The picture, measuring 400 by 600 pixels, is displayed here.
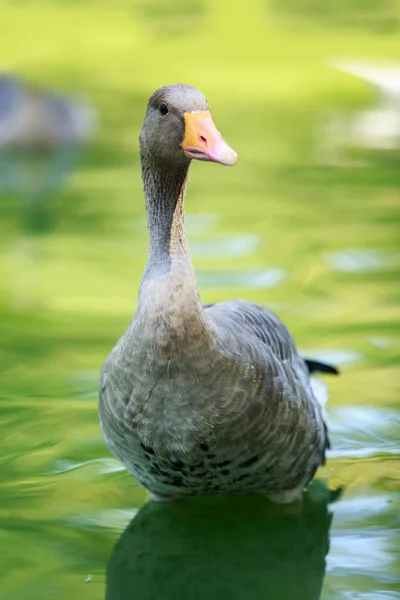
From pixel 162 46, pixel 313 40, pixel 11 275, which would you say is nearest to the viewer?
pixel 11 275

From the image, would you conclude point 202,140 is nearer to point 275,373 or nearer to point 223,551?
point 275,373

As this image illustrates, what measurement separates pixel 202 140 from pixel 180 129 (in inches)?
5.6

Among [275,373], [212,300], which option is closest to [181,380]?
[275,373]

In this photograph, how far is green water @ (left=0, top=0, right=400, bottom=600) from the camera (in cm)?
440

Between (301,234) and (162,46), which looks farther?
(162,46)

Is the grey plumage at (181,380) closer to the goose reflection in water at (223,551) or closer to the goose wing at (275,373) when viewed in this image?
the goose wing at (275,373)

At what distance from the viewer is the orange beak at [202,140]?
365cm

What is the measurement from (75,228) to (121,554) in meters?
5.57

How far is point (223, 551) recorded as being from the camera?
4.53m

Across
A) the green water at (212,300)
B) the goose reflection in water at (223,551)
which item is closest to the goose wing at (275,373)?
the goose reflection in water at (223,551)

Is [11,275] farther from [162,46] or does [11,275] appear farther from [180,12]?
[180,12]

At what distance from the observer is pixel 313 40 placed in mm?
23766

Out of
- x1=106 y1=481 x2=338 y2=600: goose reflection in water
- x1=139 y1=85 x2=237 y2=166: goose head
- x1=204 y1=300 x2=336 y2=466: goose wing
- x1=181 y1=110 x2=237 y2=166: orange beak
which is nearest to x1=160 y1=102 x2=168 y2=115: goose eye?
x1=139 y1=85 x2=237 y2=166: goose head

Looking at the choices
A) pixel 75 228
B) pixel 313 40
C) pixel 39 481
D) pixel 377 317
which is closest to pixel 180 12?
pixel 313 40
